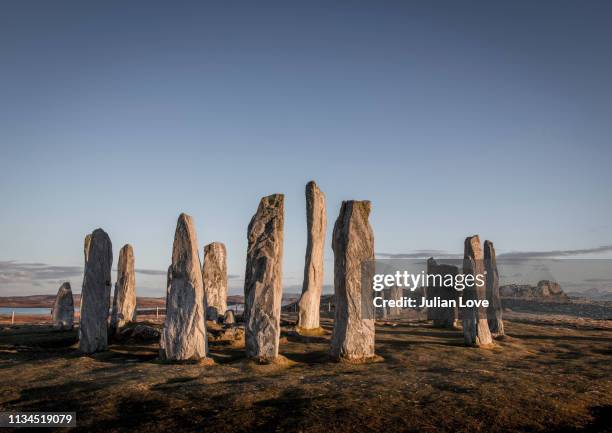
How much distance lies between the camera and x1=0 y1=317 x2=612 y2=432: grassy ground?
8.76m

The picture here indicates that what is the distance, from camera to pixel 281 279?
601 inches

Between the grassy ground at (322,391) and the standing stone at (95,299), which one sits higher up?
the standing stone at (95,299)

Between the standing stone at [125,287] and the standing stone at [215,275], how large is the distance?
5.04m

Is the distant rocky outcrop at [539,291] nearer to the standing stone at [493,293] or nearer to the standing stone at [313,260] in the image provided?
the standing stone at [493,293]

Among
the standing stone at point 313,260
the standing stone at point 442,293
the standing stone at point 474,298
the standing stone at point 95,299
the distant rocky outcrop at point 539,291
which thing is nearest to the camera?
the standing stone at point 95,299

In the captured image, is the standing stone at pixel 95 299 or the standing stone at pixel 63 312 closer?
the standing stone at pixel 95 299

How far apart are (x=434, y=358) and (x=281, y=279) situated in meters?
5.13

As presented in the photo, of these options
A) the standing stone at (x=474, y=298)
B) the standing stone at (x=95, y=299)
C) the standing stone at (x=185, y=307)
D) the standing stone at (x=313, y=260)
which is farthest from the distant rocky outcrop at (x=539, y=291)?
the standing stone at (x=185, y=307)

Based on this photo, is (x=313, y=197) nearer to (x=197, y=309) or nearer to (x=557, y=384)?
(x=197, y=309)

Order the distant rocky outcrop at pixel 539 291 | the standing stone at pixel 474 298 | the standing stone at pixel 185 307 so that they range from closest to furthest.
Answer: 1. the standing stone at pixel 185 307
2. the standing stone at pixel 474 298
3. the distant rocky outcrop at pixel 539 291

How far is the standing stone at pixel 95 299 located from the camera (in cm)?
1680

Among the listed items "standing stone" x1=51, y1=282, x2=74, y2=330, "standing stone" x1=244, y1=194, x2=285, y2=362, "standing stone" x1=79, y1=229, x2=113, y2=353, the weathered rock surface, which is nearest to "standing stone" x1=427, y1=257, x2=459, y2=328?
"standing stone" x1=244, y1=194, x2=285, y2=362

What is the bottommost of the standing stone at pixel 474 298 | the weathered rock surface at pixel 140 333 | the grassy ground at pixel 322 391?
the grassy ground at pixel 322 391

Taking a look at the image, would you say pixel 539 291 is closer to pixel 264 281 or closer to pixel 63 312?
pixel 63 312
